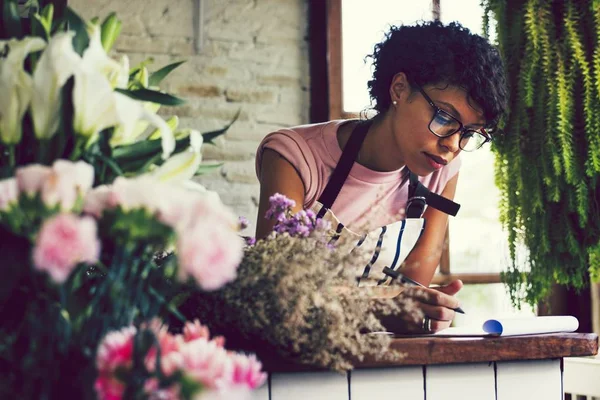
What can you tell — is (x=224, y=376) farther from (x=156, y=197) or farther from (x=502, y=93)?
(x=502, y=93)

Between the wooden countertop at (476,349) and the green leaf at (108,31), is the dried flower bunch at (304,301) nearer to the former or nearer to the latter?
the wooden countertop at (476,349)

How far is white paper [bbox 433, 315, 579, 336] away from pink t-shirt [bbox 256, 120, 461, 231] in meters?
0.63

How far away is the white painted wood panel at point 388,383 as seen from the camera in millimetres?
954

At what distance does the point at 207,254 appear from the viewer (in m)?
0.53

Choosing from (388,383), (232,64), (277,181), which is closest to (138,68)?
(388,383)

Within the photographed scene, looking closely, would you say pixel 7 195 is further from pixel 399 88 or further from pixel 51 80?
pixel 399 88

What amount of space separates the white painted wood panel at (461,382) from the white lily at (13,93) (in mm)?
620

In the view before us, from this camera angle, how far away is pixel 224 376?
562 millimetres

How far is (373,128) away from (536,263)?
3.39 feet

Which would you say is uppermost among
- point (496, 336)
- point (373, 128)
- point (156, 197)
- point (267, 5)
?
point (267, 5)

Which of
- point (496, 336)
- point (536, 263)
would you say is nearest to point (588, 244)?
point (536, 263)

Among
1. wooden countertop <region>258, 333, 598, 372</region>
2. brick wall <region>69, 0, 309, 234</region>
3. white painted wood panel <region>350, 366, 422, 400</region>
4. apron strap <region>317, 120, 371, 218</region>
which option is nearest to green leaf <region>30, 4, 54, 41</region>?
wooden countertop <region>258, 333, 598, 372</region>

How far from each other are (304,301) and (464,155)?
2.92 m

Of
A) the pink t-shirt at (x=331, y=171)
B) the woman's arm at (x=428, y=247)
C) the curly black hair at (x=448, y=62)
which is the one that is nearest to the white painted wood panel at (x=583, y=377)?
the woman's arm at (x=428, y=247)
